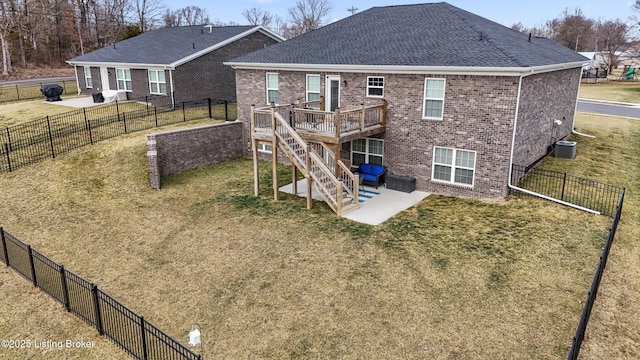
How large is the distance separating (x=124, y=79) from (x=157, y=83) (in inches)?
168

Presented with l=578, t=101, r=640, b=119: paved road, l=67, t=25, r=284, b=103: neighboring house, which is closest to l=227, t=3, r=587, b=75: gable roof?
l=67, t=25, r=284, b=103: neighboring house

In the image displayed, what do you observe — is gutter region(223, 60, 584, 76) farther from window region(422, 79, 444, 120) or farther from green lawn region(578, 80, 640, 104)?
green lawn region(578, 80, 640, 104)

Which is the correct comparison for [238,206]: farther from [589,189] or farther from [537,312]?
[589,189]

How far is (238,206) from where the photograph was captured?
1738 centimetres

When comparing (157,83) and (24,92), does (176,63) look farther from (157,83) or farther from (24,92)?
(24,92)

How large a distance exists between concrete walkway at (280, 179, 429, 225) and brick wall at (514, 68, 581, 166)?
14.2ft

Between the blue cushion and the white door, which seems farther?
the white door

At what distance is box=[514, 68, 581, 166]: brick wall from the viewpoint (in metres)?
17.3

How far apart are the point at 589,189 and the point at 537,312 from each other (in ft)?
32.8

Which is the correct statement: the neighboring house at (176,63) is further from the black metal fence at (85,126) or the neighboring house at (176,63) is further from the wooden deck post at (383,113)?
the wooden deck post at (383,113)

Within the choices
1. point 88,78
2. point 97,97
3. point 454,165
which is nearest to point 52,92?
point 97,97

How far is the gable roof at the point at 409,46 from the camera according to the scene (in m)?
17.1

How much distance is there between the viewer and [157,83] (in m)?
30.7

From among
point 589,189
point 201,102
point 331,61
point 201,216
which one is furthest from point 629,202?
point 201,102
